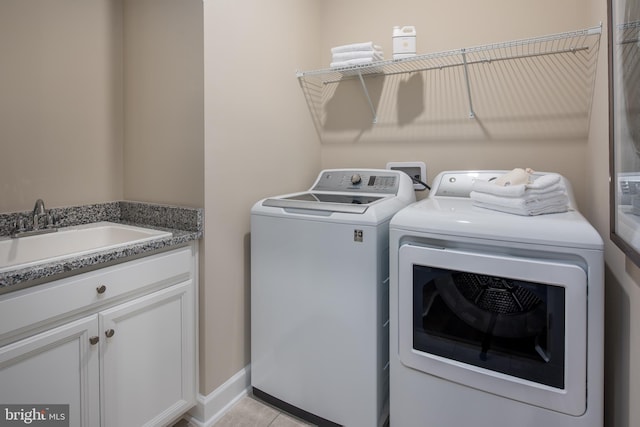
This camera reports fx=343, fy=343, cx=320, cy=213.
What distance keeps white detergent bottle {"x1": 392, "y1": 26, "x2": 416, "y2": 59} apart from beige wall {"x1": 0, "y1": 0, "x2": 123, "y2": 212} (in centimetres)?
149

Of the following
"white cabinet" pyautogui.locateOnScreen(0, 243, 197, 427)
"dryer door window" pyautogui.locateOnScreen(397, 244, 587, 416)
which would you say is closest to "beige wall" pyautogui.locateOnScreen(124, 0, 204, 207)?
"white cabinet" pyautogui.locateOnScreen(0, 243, 197, 427)

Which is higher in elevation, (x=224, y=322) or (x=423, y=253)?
Answer: (x=423, y=253)

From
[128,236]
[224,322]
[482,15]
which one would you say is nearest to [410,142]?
[482,15]

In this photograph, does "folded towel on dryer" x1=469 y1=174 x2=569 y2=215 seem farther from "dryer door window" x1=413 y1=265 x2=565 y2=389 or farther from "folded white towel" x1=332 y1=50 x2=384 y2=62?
"folded white towel" x1=332 y1=50 x2=384 y2=62

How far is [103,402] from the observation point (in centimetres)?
121

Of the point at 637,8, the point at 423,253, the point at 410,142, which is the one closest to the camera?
the point at 637,8

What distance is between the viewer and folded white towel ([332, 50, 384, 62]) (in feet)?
6.35

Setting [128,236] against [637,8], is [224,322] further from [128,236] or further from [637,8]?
[637,8]

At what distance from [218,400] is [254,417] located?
0.19 m

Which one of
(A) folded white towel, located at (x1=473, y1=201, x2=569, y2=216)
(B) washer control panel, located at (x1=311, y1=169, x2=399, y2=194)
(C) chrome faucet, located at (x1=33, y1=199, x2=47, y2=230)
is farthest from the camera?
(B) washer control panel, located at (x1=311, y1=169, x2=399, y2=194)

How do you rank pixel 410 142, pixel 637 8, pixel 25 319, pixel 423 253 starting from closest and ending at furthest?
pixel 637 8 < pixel 25 319 < pixel 423 253 < pixel 410 142

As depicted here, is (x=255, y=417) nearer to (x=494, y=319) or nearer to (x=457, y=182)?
(x=494, y=319)

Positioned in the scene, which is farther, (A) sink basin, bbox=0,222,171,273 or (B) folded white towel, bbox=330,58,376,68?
(B) folded white towel, bbox=330,58,376,68

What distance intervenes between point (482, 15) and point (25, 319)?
93.9 inches
